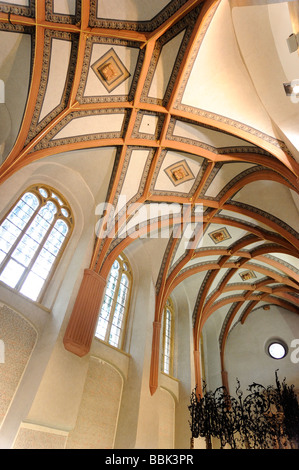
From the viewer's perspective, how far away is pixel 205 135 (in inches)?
318

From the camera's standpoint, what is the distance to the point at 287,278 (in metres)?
13.1

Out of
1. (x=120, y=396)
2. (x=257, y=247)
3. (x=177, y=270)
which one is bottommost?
(x=120, y=396)

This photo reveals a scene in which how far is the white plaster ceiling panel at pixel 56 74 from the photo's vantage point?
6.20m

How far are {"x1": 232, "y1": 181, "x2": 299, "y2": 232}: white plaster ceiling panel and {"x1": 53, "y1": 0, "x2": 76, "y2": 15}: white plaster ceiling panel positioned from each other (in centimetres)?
654

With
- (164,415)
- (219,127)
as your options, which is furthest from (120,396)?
(219,127)

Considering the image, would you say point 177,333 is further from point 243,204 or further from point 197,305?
point 243,204

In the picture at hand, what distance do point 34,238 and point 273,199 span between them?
720 cm

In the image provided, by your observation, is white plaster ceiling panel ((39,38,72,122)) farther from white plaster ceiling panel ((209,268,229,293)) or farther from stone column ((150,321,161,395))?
white plaster ceiling panel ((209,268,229,293))

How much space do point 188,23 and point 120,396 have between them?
9.46 metres

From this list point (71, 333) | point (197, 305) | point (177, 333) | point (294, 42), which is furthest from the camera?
point (197, 305)

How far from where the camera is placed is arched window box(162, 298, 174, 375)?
11.4 m

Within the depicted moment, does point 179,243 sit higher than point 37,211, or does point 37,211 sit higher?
point 179,243

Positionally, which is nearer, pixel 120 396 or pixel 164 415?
pixel 120 396

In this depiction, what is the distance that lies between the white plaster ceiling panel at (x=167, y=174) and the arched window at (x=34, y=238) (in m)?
3.06
